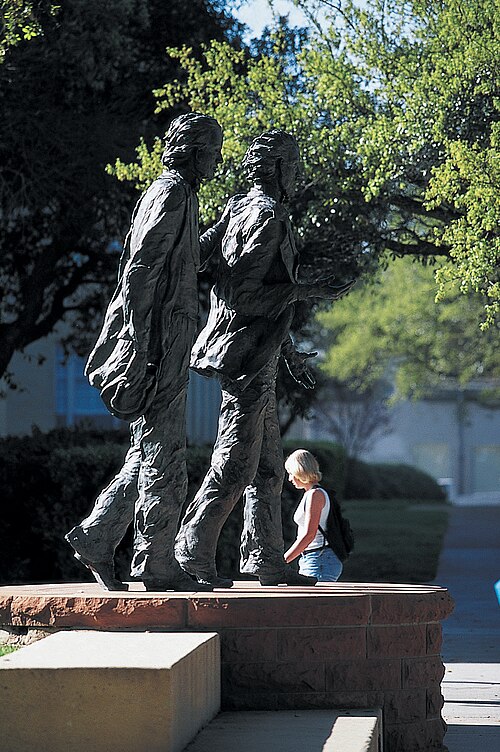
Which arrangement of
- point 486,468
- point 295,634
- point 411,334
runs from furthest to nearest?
point 486,468, point 411,334, point 295,634

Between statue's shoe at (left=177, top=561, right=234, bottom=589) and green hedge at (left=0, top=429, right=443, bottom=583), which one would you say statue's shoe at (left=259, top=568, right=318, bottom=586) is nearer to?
statue's shoe at (left=177, top=561, right=234, bottom=589)

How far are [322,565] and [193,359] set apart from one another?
205 centimetres

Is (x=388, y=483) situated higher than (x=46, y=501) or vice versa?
(x=46, y=501)

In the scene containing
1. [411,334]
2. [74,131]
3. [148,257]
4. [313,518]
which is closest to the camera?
[148,257]

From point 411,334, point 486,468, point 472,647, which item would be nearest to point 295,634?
point 472,647

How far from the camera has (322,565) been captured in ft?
28.7

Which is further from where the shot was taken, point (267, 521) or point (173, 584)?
point (267, 521)

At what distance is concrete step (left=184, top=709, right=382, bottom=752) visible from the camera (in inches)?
205

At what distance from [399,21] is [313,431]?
138 feet

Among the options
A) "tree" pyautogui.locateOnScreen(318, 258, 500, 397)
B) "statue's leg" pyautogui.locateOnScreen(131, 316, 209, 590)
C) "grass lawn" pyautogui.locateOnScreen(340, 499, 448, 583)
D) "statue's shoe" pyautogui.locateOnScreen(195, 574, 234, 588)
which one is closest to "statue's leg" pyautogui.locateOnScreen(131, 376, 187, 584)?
"statue's leg" pyautogui.locateOnScreen(131, 316, 209, 590)

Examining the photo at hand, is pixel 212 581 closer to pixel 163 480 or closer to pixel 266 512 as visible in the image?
pixel 266 512

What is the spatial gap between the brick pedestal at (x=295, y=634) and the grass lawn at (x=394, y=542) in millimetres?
8800

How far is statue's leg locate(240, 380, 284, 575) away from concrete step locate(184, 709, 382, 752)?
118 centimetres

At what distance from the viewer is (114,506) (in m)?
6.80
